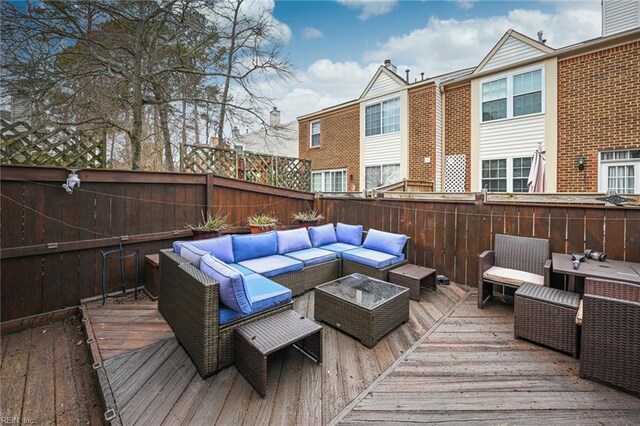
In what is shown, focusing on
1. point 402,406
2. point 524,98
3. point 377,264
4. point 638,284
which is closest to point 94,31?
point 377,264

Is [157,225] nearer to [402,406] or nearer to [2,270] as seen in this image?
[2,270]

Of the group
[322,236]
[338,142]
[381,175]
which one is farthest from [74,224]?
[338,142]

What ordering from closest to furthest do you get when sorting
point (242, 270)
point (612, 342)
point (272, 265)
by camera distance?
point (612, 342), point (242, 270), point (272, 265)

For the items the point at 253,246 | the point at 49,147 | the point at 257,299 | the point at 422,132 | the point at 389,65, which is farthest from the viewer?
the point at 389,65

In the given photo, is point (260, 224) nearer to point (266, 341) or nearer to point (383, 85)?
point (266, 341)

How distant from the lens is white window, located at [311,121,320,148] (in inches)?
500

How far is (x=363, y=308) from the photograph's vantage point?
Answer: 9.68 feet

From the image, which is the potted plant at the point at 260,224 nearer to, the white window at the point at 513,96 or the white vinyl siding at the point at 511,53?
the white window at the point at 513,96

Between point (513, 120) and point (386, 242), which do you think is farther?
point (513, 120)

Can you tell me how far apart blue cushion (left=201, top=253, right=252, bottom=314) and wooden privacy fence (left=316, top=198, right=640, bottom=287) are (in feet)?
12.4

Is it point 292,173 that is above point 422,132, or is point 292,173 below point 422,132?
below

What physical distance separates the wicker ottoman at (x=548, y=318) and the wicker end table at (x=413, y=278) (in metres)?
1.29

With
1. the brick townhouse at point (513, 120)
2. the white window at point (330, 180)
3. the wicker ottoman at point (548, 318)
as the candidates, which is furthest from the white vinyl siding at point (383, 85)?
the wicker ottoman at point (548, 318)

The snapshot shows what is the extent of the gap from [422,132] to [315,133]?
5.12 m
